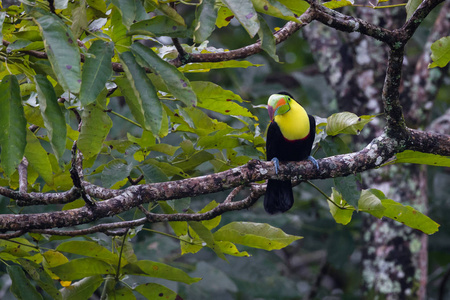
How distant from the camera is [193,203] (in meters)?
4.88

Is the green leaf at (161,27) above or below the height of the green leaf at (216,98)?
above

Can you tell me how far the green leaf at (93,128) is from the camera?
1853mm

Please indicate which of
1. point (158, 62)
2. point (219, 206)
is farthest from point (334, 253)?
point (158, 62)

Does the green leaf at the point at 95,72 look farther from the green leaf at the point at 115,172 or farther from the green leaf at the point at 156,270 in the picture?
the green leaf at the point at 156,270

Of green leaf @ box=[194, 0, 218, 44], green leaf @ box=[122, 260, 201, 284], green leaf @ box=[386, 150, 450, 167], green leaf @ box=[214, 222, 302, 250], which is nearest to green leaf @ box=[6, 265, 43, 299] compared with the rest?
green leaf @ box=[122, 260, 201, 284]

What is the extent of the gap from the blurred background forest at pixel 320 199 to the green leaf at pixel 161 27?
4.75 feet

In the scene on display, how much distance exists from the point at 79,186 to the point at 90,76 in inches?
24.7

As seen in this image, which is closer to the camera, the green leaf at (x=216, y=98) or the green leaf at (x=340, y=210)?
the green leaf at (x=216, y=98)

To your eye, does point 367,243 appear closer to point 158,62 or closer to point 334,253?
point 334,253

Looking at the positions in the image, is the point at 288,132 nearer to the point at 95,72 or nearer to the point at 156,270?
the point at 156,270

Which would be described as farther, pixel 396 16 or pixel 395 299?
pixel 396 16

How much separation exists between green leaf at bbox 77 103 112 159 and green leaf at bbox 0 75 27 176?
0.86 ft

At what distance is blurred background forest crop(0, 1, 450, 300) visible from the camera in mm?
3959

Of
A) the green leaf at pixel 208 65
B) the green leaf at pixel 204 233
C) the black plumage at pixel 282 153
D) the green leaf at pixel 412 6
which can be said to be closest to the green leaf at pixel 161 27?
the green leaf at pixel 208 65
